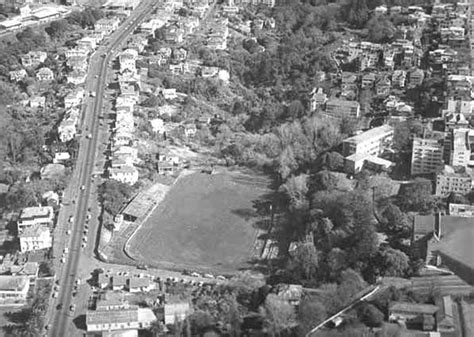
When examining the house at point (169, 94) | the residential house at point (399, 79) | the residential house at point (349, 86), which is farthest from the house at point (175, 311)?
the residential house at point (399, 79)

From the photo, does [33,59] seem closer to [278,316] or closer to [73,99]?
[73,99]

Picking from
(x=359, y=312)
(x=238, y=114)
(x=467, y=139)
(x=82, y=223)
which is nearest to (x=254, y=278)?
(x=359, y=312)

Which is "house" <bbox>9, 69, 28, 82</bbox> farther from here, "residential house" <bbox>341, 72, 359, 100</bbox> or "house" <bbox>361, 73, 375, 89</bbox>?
"house" <bbox>361, 73, 375, 89</bbox>

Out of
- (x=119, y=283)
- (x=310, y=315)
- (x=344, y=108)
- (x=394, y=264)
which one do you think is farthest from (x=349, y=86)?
(x=310, y=315)

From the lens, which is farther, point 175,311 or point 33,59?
point 33,59

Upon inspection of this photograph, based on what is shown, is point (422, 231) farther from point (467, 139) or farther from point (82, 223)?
point (82, 223)

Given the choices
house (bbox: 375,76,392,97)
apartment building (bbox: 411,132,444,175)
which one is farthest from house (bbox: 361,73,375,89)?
apartment building (bbox: 411,132,444,175)

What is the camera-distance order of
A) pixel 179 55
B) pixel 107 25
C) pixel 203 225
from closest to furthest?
1. pixel 203 225
2. pixel 179 55
3. pixel 107 25
